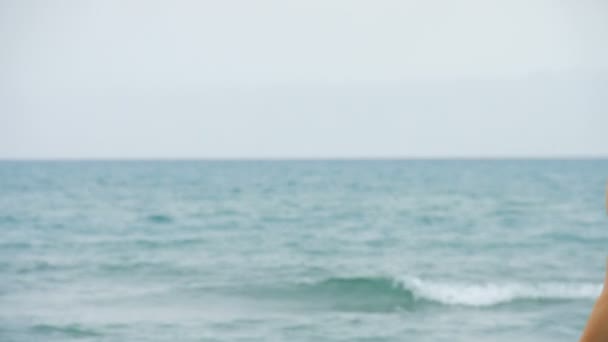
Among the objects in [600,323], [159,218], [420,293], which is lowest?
[420,293]

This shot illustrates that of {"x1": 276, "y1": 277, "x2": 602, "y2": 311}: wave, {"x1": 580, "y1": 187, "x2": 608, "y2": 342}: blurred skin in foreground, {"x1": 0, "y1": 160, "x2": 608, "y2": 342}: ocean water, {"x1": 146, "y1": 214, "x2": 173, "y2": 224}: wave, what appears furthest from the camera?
{"x1": 146, "y1": 214, "x2": 173, "y2": 224}: wave

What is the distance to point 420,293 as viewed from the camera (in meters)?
8.86

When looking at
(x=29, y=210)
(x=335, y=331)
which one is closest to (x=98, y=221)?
(x=29, y=210)

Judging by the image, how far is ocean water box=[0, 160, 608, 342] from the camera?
288 inches

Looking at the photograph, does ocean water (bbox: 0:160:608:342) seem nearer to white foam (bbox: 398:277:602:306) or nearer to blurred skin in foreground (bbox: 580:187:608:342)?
white foam (bbox: 398:277:602:306)

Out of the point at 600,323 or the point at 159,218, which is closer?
the point at 600,323

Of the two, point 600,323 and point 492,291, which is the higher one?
point 600,323

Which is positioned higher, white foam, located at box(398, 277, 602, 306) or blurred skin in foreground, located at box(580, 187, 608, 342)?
blurred skin in foreground, located at box(580, 187, 608, 342)

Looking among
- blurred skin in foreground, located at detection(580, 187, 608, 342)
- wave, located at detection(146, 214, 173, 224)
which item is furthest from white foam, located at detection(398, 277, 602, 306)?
wave, located at detection(146, 214, 173, 224)

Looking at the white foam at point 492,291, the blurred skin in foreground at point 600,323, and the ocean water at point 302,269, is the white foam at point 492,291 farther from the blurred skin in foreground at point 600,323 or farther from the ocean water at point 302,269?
the blurred skin in foreground at point 600,323

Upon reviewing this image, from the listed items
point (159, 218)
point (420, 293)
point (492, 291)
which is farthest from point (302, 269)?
point (159, 218)

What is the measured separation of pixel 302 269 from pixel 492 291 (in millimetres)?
2834

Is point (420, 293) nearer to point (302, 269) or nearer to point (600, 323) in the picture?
point (302, 269)

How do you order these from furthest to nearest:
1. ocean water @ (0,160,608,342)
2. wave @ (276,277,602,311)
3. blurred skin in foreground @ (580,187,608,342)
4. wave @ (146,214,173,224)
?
wave @ (146,214,173,224)
wave @ (276,277,602,311)
ocean water @ (0,160,608,342)
blurred skin in foreground @ (580,187,608,342)
